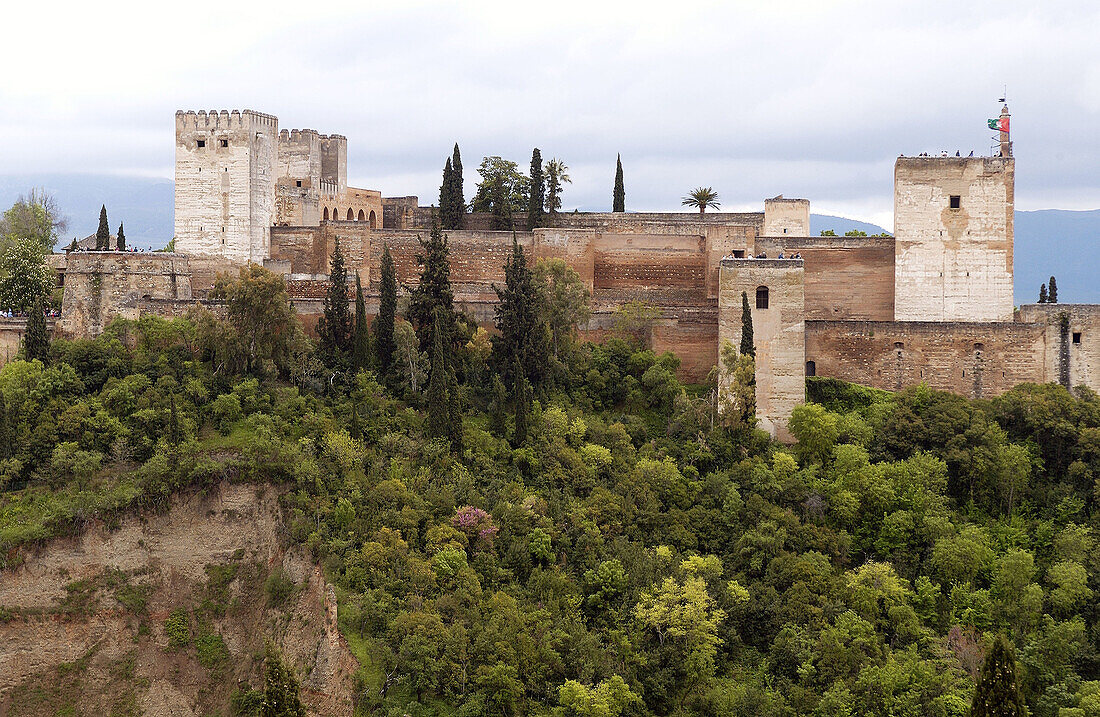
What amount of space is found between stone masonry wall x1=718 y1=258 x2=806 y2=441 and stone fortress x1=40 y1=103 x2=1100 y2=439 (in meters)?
0.03

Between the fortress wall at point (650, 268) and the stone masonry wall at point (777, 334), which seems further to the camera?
the fortress wall at point (650, 268)

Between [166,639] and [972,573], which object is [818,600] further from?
[166,639]

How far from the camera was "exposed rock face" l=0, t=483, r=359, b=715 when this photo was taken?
81.3 ft

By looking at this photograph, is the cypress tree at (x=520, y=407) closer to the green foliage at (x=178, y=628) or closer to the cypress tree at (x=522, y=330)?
the cypress tree at (x=522, y=330)

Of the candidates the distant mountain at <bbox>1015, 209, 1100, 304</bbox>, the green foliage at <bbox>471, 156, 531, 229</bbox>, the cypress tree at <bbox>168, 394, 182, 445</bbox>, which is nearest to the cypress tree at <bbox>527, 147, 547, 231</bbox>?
the green foliage at <bbox>471, 156, 531, 229</bbox>

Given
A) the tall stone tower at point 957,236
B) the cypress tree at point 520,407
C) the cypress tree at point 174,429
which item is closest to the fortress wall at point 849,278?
the tall stone tower at point 957,236

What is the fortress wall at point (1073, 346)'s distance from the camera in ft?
98.3

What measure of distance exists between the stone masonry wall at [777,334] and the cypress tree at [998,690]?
10.0 meters

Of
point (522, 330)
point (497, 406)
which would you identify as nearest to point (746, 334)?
point (522, 330)

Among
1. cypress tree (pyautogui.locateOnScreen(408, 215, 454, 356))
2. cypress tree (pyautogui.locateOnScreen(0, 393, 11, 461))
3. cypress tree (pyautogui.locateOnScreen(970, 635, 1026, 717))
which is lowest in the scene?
cypress tree (pyautogui.locateOnScreen(970, 635, 1026, 717))

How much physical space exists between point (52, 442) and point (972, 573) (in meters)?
18.4

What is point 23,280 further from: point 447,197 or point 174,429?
point 447,197

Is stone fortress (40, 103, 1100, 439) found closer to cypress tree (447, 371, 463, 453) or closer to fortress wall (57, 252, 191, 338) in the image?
fortress wall (57, 252, 191, 338)

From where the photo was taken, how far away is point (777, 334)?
29.0 meters
